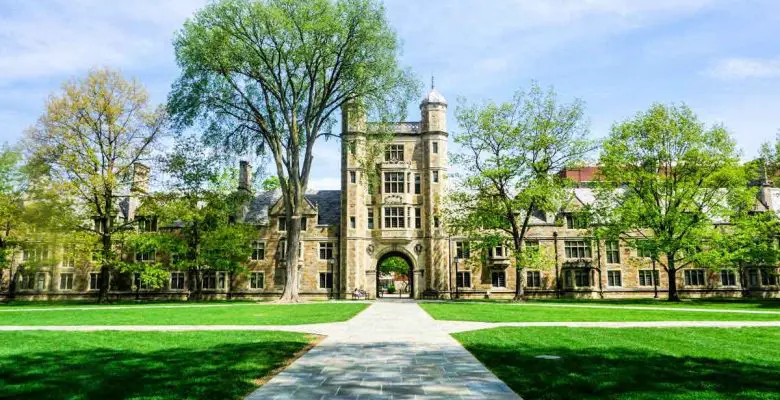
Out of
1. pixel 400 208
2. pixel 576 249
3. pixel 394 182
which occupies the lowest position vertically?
pixel 576 249

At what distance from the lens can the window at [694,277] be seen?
4622cm

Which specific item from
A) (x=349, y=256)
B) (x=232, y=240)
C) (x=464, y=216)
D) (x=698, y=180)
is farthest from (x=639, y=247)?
(x=232, y=240)

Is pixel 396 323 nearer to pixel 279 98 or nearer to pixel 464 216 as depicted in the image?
pixel 279 98

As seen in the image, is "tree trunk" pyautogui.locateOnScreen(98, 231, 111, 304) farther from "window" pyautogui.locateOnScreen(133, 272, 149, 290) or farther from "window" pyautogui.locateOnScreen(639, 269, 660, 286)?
"window" pyautogui.locateOnScreen(639, 269, 660, 286)

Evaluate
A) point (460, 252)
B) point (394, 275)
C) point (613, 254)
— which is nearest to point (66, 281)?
point (460, 252)

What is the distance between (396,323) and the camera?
1819cm

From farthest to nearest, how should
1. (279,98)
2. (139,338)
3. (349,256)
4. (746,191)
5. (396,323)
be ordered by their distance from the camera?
(349,256), (746,191), (279,98), (396,323), (139,338)

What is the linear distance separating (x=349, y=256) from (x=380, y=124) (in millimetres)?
15034

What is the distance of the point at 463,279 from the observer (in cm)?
4553

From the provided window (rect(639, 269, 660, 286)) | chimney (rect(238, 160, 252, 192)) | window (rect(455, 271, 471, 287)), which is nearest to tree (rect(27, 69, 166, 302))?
chimney (rect(238, 160, 252, 192))

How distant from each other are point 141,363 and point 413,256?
36.2 metres

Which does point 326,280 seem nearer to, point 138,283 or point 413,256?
point 413,256

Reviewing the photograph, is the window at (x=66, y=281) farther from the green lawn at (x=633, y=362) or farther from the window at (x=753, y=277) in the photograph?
the window at (x=753, y=277)

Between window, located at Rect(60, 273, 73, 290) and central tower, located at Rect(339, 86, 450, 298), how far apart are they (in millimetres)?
24907
